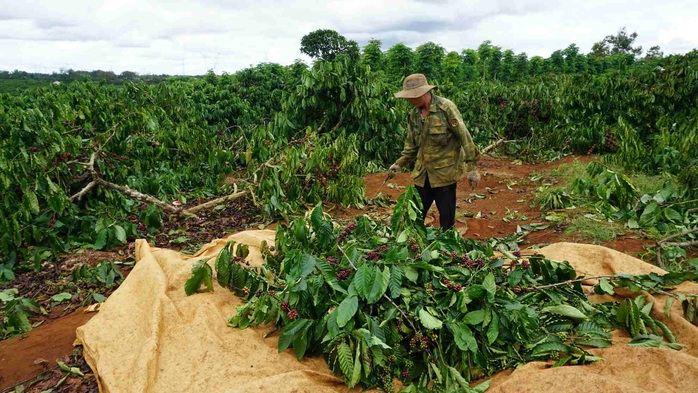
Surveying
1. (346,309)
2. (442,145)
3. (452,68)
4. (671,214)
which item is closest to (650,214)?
(671,214)

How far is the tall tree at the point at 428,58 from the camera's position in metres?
18.8

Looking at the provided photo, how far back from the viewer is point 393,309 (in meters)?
2.09

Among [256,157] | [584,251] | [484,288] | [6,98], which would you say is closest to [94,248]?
[256,157]

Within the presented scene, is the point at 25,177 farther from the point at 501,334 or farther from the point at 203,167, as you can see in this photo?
the point at 501,334

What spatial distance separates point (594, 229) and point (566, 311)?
2.18 m

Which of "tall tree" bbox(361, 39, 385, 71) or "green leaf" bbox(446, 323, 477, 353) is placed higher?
"tall tree" bbox(361, 39, 385, 71)

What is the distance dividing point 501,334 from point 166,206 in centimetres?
369

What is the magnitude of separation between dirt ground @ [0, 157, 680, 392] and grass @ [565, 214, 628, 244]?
0.21 ft

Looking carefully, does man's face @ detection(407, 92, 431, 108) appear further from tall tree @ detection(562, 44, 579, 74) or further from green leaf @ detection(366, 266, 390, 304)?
tall tree @ detection(562, 44, 579, 74)

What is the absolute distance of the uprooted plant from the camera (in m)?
2.00

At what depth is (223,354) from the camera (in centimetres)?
220

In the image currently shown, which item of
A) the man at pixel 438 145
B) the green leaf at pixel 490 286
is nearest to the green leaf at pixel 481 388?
the green leaf at pixel 490 286

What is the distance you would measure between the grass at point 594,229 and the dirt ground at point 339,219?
6 centimetres

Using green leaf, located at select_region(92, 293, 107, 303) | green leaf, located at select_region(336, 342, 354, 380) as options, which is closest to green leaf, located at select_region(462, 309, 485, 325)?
green leaf, located at select_region(336, 342, 354, 380)
